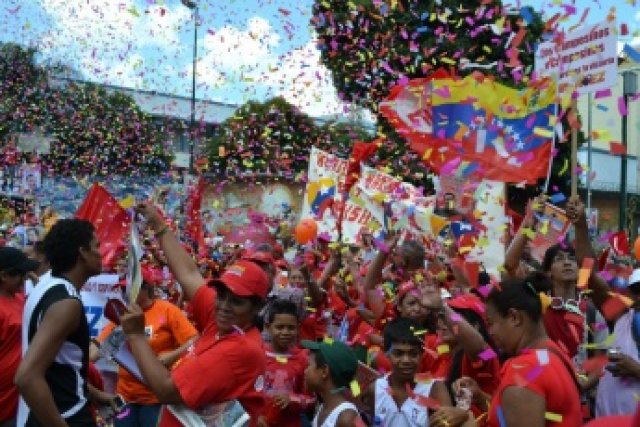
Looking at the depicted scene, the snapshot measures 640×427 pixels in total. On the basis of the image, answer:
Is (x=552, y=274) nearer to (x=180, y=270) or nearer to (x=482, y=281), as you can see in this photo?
(x=482, y=281)

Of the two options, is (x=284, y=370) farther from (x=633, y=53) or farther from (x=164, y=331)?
(x=633, y=53)

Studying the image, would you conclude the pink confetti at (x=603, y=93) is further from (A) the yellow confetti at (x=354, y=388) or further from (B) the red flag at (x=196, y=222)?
(B) the red flag at (x=196, y=222)

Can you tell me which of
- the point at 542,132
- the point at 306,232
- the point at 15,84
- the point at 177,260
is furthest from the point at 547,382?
the point at 15,84

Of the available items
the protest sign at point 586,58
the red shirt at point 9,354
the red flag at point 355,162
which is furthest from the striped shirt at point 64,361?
the red flag at point 355,162

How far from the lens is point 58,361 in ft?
13.0

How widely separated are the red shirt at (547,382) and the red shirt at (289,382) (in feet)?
6.14

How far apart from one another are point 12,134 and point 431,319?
26366 mm

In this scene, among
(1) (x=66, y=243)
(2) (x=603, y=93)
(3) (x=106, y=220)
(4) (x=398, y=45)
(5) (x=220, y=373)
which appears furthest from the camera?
(4) (x=398, y=45)

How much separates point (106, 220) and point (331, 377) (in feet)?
11.4

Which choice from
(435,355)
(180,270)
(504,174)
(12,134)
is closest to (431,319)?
(435,355)

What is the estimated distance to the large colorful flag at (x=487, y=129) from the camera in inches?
311

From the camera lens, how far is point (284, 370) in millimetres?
5414

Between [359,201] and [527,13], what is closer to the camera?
[527,13]

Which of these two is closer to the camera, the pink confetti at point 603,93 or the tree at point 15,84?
the pink confetti at point 603,93
